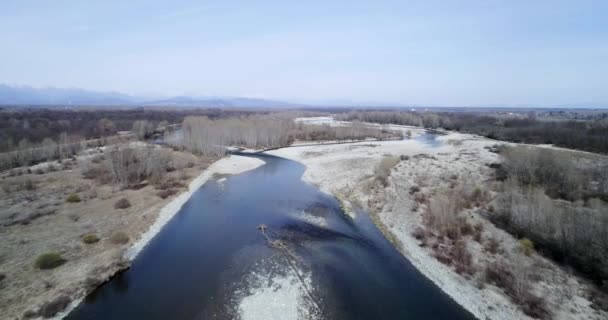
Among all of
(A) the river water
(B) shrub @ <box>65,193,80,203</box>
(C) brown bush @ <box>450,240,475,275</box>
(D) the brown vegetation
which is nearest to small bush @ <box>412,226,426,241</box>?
(C) brown bush @ <box>450,240,475,275</box>

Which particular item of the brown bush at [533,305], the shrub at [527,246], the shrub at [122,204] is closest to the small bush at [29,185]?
the shrub at [122,204]

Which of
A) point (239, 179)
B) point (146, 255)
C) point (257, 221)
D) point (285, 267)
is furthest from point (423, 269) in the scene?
point (239, 179)

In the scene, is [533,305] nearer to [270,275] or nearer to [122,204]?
[270,275]

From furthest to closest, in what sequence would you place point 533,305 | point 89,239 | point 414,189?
1. point 414,189
2. point 89,239
3. point 533,305

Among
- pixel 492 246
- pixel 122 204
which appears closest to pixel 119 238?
pixel 122 204

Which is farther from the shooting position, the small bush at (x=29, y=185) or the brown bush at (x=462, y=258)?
the small bush at (x=29, y=185)

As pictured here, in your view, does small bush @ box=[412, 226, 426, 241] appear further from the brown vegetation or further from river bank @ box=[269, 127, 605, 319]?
the brown vegetation

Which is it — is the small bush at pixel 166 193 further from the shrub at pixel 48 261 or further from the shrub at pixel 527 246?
the shrub at pixel 527 246
